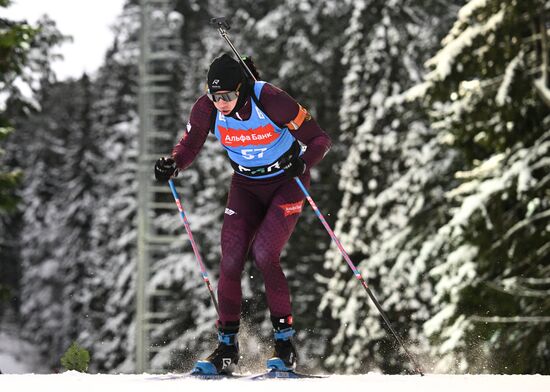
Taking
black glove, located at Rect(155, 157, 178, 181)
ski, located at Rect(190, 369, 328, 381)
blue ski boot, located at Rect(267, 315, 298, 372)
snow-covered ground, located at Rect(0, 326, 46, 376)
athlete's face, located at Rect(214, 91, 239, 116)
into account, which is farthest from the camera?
snow-covered ground, located at Rect(0, 326, 46, 376)

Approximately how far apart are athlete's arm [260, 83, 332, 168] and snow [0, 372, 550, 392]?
163 cm

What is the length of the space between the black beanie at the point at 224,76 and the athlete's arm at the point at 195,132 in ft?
1.12

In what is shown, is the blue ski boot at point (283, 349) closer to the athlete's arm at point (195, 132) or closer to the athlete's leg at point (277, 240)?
the athlete's leg at point (277, 240)

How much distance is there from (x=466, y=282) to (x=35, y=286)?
147 feet

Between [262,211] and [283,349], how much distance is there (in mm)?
1020

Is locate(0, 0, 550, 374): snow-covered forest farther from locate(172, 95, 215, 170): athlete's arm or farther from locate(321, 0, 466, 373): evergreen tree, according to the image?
locate(172, 95, 215, 170): athlete's arm

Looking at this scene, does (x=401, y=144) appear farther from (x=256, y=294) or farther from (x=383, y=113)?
(x=256, y=294)

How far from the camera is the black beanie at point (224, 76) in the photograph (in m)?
6.68

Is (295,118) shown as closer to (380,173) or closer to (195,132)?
(195,132)

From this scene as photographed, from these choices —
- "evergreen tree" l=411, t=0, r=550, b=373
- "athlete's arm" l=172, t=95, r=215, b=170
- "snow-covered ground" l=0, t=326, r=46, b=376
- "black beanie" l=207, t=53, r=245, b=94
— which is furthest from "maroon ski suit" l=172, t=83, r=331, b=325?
"snow-covered ground" l=0, t=326, r=46, b=376

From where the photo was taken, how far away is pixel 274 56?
3528cm

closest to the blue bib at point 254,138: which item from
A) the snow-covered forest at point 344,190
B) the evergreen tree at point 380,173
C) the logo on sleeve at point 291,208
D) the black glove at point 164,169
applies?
the logo on sleeve at point 291,208

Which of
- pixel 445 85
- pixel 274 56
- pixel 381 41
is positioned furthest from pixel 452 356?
pixel 274 56

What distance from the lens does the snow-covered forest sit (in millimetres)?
13453
